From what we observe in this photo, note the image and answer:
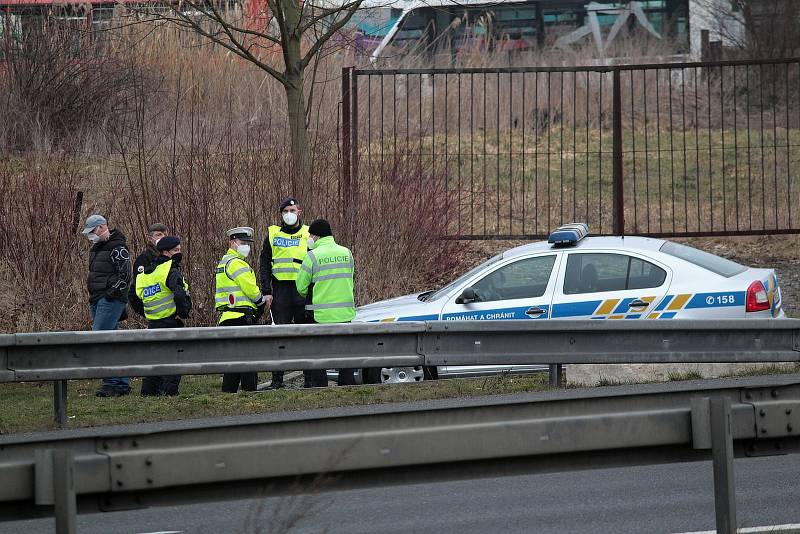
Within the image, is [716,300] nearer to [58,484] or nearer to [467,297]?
[467,297]

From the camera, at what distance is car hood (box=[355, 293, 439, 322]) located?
10812 mm

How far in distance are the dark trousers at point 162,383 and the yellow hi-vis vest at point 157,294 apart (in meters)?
0.06

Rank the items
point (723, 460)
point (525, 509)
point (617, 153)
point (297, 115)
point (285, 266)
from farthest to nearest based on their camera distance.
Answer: point (617, 153) → point (297, 115) → point (285, 266) → point (525, 509) → point (723, 460)

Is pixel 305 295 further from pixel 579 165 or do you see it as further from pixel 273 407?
pixel 579 165

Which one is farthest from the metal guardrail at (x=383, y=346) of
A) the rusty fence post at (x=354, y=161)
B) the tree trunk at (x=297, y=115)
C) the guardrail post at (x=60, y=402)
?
the tree trunk at (x=297, y=115)

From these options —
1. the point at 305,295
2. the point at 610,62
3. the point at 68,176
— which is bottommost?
the point at 305,295

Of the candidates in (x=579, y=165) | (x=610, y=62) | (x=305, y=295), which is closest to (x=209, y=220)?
(x=305, y=295)

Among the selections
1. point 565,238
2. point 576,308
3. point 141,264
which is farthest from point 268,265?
point 576,308

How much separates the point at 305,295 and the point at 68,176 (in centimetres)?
468

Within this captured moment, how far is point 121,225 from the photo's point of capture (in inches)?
563

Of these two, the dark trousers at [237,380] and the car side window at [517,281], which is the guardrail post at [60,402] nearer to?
the dark trousers at [237,380]

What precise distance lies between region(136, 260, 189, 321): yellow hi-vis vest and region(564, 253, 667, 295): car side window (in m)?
3.58

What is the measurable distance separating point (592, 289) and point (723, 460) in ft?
20.4

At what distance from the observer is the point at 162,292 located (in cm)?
1079
